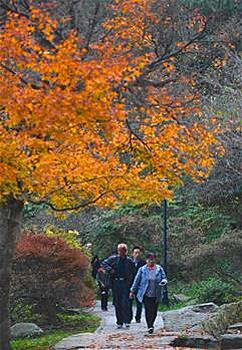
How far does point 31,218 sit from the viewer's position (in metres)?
27.2

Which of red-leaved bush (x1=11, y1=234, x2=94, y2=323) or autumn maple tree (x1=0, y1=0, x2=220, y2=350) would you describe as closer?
autumn maple tree (x1=0, y1=0, x2=220, y2=350)

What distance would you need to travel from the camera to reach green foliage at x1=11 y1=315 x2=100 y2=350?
1420 cm

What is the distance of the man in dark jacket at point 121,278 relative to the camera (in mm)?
14977

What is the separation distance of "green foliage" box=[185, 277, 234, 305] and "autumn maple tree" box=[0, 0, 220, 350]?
613 cm

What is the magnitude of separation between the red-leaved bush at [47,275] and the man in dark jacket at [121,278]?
1.53 m

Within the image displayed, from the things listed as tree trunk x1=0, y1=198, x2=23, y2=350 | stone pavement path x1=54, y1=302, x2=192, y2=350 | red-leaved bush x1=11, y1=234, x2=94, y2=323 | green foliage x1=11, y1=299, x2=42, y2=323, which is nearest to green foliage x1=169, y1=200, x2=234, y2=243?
red-leaved bush x1=11, y1=234, x2=94, y2=323

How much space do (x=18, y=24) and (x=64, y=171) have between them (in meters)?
2.50

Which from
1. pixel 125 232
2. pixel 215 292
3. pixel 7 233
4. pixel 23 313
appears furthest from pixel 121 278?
pixel 125 232

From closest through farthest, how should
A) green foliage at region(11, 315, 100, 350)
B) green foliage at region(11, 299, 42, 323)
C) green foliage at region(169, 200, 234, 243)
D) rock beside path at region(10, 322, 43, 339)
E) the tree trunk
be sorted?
1. the tree trunk
2. green foliage at region(11, 315, 100, 350)
3. rock beside path at region(10, 322, 43, 339)
4. green foliage at region(11, 299, 42, 323)
5. green foliage at region(169, 200, 234, 243)

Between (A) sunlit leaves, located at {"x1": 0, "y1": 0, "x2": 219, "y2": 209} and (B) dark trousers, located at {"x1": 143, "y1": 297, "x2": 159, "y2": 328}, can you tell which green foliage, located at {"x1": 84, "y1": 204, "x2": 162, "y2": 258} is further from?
(B) dark trousers, located at {"x1": 143, "y1": 297, "x2": 159, "y2": 328}

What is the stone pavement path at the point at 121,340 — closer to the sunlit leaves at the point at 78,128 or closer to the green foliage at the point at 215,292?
the sunlit leaves at the point at 78,128

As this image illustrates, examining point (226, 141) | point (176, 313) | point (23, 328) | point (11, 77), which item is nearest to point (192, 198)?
point (226, 141)

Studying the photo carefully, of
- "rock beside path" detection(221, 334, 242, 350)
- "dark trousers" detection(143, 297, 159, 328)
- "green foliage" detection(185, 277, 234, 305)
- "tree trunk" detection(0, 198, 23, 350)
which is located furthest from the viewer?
"green foliage" detection(185, 277, 234, 305)

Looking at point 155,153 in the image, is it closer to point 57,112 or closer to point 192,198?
point 57,112
